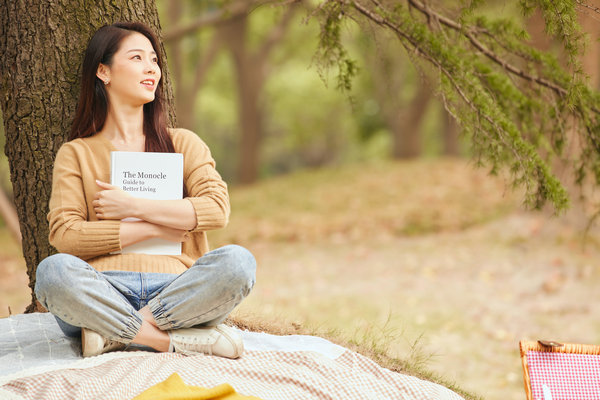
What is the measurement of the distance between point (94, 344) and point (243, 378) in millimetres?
590

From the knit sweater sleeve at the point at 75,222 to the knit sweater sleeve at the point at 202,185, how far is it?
325 mm

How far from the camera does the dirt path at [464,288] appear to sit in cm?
536

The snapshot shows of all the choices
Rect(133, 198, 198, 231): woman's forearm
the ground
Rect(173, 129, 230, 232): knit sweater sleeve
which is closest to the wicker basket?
the ground

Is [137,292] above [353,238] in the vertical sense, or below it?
above

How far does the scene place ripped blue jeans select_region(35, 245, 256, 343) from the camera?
2.36 m

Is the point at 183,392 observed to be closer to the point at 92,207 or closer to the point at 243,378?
the point at 243,378

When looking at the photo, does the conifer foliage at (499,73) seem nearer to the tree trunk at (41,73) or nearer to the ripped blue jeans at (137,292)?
the tree trunk at (41,73)

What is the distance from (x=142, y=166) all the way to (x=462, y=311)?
435 cm

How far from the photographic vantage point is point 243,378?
94.9 inches

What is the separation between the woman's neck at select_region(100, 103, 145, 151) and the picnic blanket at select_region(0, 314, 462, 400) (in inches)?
33.1

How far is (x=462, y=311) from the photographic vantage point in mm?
6176

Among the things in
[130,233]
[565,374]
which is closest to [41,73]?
[130,233]

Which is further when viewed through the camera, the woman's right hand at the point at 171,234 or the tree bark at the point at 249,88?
the tree bark at the point at 249,88

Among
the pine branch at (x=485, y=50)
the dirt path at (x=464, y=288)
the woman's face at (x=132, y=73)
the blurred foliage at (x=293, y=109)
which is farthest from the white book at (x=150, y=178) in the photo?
the blurred foliage at (x=293, y=109)
